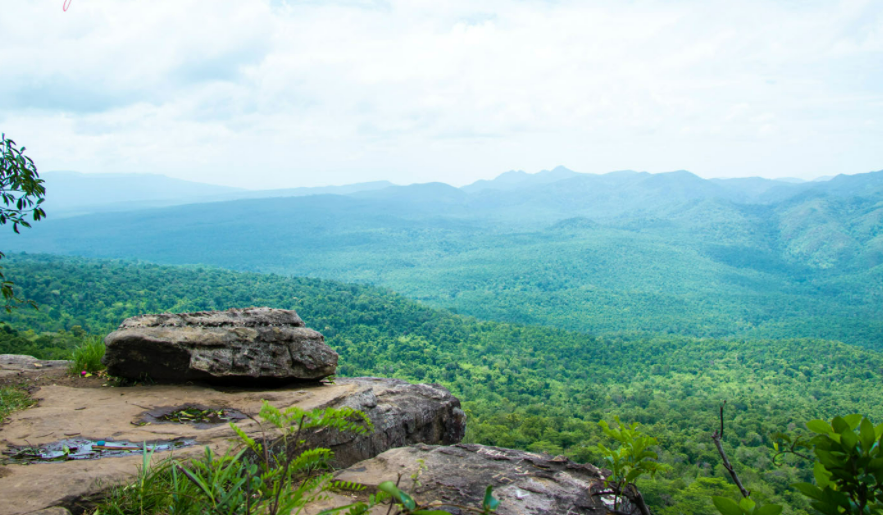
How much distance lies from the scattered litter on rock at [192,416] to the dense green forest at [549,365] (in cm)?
1284

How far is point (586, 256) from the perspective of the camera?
378 ft

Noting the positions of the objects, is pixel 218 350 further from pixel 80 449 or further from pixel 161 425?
pixel 80 449

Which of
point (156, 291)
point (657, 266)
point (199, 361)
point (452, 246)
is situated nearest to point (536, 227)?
point (452, 246)

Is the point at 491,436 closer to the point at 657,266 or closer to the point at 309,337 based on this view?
the point at 309,337

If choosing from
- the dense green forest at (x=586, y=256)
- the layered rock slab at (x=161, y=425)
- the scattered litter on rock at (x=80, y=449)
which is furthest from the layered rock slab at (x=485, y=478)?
the dense green forest at (x=586, y=256)

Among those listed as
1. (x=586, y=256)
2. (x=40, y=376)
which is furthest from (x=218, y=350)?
(x=586, y=256)

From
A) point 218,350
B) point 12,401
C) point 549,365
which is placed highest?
point 218,350

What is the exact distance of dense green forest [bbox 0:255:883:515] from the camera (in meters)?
22.1

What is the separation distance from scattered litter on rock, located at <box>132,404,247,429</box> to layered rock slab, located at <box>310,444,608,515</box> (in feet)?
5.77

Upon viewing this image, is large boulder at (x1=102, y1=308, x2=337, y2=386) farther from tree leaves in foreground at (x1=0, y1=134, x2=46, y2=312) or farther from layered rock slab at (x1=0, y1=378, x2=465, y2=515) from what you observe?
tree leaves in foreground at (x1=0, y1=134, x2=46, y2=312)

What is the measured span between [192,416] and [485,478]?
3.60 meters

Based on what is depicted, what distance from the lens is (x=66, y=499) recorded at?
11.5ft

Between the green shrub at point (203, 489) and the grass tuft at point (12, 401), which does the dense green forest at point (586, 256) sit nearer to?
the grass tuft at point (12, 401)

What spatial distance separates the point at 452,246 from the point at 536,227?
166 feet
